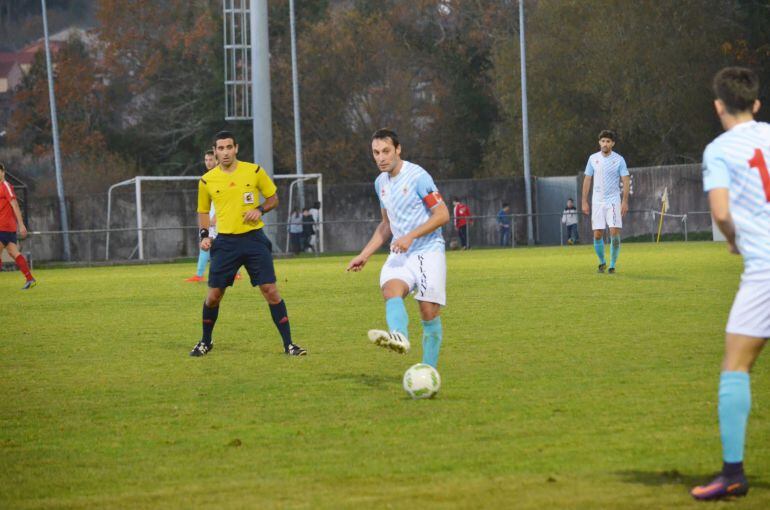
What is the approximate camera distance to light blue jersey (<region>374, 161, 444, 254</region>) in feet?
31.2

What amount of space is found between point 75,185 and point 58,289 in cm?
3890

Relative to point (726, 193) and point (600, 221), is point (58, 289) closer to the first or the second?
point (600, 221)

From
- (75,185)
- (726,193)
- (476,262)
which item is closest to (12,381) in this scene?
(726,193)

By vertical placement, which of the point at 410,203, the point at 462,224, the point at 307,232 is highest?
the point at 410,203

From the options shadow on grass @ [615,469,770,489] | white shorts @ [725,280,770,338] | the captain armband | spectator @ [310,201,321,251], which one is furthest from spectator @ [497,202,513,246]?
white shorts @ [725,280,770,338]

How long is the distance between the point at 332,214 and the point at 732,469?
43.0 m

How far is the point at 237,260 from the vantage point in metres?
12.0

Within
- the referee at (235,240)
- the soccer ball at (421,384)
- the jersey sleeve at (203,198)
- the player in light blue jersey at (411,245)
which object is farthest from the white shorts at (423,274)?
the jersey sleeve at (203,198)

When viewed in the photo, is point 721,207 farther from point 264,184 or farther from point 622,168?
point 622,168

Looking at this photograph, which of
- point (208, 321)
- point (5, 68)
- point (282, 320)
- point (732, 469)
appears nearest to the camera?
point (732, 469)

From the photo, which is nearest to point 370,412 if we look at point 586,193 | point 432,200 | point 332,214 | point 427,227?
point 427,227

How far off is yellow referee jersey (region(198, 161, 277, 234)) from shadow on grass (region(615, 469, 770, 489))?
251 inches

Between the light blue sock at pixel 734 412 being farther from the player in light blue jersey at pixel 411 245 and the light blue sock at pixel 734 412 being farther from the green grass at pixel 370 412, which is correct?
the player in light blue jersey at pixel 411 245

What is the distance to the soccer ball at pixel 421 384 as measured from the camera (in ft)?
28.8
